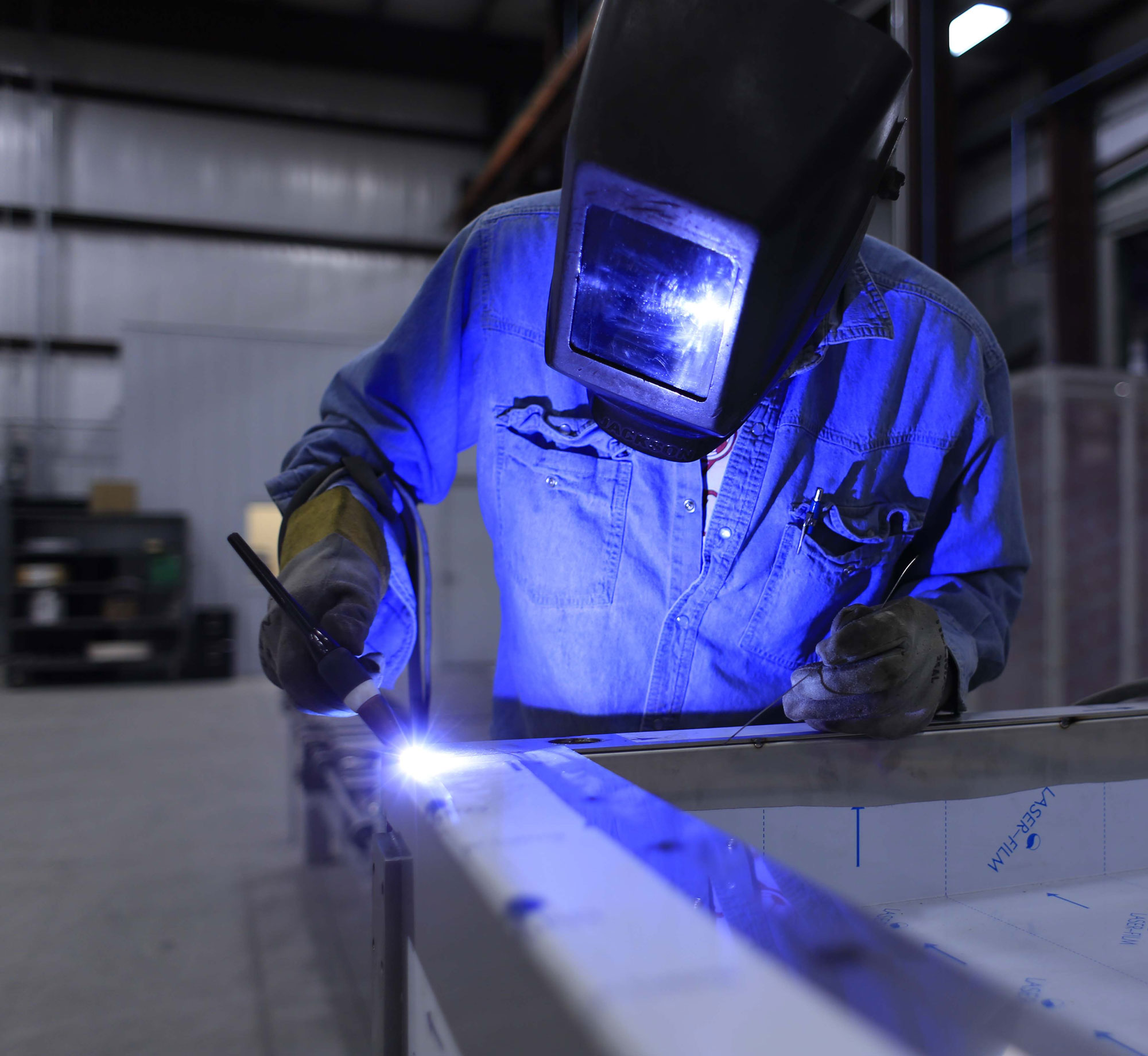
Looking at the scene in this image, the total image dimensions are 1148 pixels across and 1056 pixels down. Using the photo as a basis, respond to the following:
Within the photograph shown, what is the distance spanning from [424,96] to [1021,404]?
6.90 m

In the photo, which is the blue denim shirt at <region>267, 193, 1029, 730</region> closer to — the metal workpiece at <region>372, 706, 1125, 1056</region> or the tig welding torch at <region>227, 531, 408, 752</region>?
the tig welding torch at <region>227, 531, 408, 752</region>

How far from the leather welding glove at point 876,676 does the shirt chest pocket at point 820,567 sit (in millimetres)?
130

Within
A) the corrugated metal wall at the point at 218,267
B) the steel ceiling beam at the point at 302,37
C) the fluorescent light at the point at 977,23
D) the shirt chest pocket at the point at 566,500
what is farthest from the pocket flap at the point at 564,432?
the steel ceiling beam at the point at 302,37

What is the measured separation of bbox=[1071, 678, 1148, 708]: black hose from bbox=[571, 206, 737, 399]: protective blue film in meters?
0.71

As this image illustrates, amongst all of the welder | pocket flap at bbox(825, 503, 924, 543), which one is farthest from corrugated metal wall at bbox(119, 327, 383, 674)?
pocket flap at bbox(825, 503, 924, 543)

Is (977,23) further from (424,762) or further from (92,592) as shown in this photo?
(92,592)

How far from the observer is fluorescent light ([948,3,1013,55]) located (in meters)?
2.36

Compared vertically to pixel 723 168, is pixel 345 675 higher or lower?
lower

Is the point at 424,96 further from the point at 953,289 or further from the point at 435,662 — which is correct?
the point at 953,289

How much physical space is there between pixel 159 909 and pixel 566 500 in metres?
2.30

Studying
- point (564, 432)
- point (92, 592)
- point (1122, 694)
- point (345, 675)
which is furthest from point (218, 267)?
point (1122, 694)

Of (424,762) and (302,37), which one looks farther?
(302,37)

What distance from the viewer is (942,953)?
0.57m

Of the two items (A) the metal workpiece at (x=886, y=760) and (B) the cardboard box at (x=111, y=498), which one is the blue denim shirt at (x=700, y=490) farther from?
(B) the cardboard box at (x=111, y=498)
